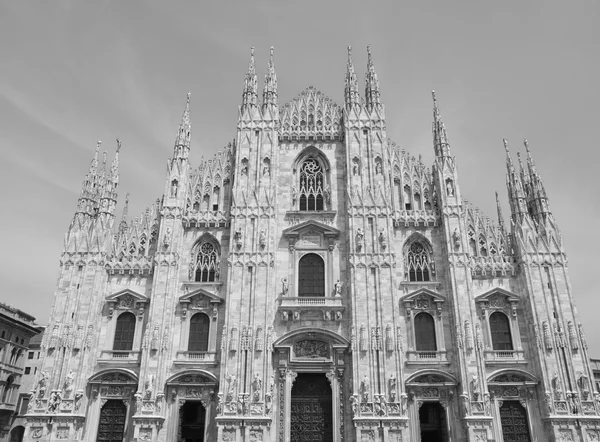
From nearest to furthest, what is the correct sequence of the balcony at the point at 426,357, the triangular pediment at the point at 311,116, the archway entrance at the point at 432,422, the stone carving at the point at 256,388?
1. the stone carving at the point at 256,388
2. the archway entrance at the point at 432,422
3. the balcony at the point at 426,357
4. the triangular pediment at the point at 311,116

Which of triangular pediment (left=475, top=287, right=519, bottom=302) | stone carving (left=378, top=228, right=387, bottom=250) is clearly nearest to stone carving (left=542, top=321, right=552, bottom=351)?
triangular pediment (left=475, top=287, right=519, bottom=302)

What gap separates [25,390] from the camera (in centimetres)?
5369

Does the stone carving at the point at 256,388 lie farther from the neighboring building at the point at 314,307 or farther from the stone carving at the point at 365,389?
the stone carving at the point at 365,389

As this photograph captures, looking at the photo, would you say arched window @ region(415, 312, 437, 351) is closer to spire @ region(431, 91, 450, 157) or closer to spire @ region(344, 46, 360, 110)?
spire @ region(431, 91, 450, 157)

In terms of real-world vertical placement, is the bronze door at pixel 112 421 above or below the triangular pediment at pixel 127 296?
below

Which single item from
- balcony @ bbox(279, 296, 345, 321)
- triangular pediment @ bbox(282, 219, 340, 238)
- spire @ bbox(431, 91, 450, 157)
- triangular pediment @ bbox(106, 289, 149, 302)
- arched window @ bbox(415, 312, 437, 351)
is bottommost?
arched window @ bbox(415, 312, 437, 351)

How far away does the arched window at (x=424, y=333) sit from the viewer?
99.2 ft

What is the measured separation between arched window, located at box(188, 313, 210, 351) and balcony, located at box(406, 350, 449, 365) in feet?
39.1

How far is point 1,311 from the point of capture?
46500mm

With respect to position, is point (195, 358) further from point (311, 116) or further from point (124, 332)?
point (311, 116)

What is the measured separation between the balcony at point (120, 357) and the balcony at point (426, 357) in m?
15.6

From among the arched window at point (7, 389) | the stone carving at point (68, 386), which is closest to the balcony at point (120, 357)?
the stone carving at point (68, 386)

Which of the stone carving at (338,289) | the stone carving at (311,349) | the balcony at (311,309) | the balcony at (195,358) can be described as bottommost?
the balcony at (195,358)

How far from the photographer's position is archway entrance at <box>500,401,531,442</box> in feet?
91.9
